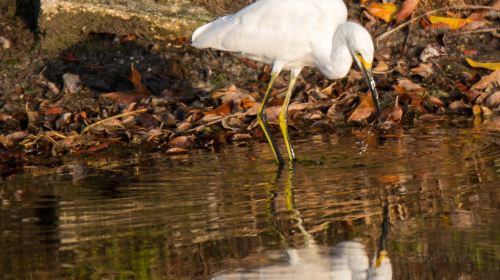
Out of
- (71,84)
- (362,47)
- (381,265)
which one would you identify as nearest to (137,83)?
(71,84)

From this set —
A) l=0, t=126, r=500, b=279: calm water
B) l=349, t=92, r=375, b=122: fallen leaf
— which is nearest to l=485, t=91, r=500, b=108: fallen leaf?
l=0, t=126, r=500, b=279: calm water

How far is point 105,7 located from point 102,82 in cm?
87

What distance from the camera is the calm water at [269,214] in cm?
486

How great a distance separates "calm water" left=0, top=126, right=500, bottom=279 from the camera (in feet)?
16.0

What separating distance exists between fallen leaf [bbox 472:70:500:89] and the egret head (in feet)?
5.89

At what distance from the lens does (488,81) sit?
30.1ft

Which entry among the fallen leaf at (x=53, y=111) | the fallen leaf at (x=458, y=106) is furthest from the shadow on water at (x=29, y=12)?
the fallen leaf at (x=458, y=106)

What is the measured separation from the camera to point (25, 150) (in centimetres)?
822

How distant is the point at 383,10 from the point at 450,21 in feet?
Answer: 2.24

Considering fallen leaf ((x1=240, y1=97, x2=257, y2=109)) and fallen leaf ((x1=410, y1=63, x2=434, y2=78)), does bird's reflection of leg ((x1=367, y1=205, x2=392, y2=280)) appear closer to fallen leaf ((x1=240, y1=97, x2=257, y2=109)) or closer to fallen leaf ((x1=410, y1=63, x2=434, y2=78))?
fallen leaf ((x1=240, y1=97, x2=257, y2=109))

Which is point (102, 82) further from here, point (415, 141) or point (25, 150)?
point (415, 141)

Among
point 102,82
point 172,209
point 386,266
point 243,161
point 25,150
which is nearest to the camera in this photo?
point 386,266

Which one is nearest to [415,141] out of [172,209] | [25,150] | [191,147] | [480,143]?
[480,143]

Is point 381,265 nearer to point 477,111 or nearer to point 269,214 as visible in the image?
point 269,214
